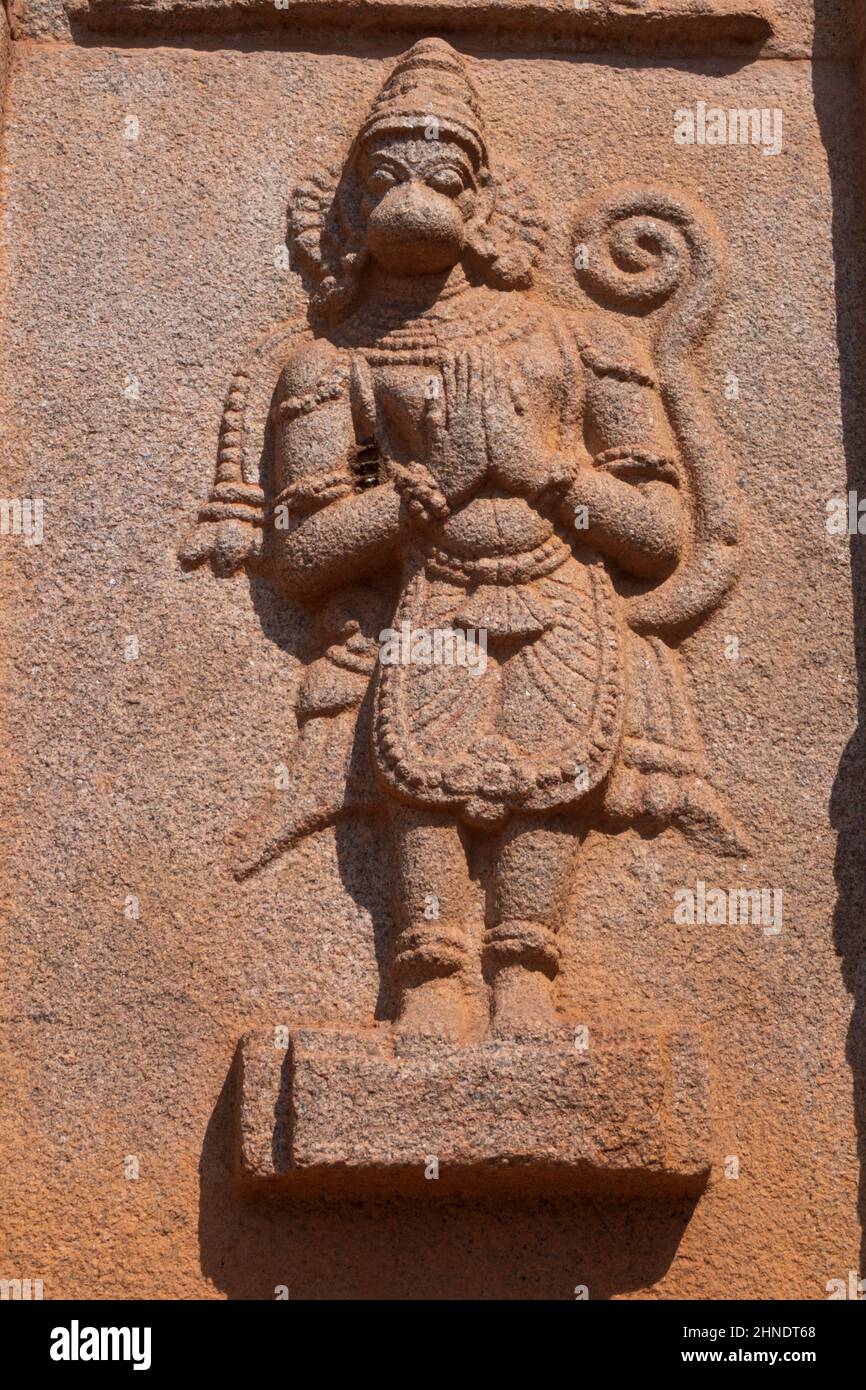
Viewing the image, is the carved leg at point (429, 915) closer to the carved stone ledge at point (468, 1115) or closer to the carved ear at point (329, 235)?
the carved stone ledge at point (468, 1115)

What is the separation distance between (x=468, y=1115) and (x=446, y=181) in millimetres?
2776

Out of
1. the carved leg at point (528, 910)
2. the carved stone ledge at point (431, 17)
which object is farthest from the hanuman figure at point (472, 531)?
the carved stone ledge at point (431, 17)

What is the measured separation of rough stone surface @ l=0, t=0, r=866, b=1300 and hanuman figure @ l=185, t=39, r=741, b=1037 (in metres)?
0.10

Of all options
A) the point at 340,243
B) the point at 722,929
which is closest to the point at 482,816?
the point at 722,929

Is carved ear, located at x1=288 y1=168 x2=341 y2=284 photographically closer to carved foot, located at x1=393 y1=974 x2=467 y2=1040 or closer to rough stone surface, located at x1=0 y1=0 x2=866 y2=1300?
rough stone surface, located at x1=0 y1=0 x2=866 y2=1300

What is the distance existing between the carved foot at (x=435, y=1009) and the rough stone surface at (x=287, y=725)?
7 cm

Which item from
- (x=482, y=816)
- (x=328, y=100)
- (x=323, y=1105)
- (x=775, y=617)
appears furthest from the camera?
(x=328, y=100)

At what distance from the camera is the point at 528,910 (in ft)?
18.9

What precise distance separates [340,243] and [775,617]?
1.76 metres

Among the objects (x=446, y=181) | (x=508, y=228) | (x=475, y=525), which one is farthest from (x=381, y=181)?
(x=475, y=525)

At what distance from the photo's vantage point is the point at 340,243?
21.3ft

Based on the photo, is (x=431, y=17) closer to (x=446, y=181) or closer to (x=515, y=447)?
(x=446, y=181)

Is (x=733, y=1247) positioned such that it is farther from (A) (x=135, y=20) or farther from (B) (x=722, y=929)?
(A) (x=135, y=20)

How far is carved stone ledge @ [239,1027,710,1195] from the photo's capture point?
5391mm
